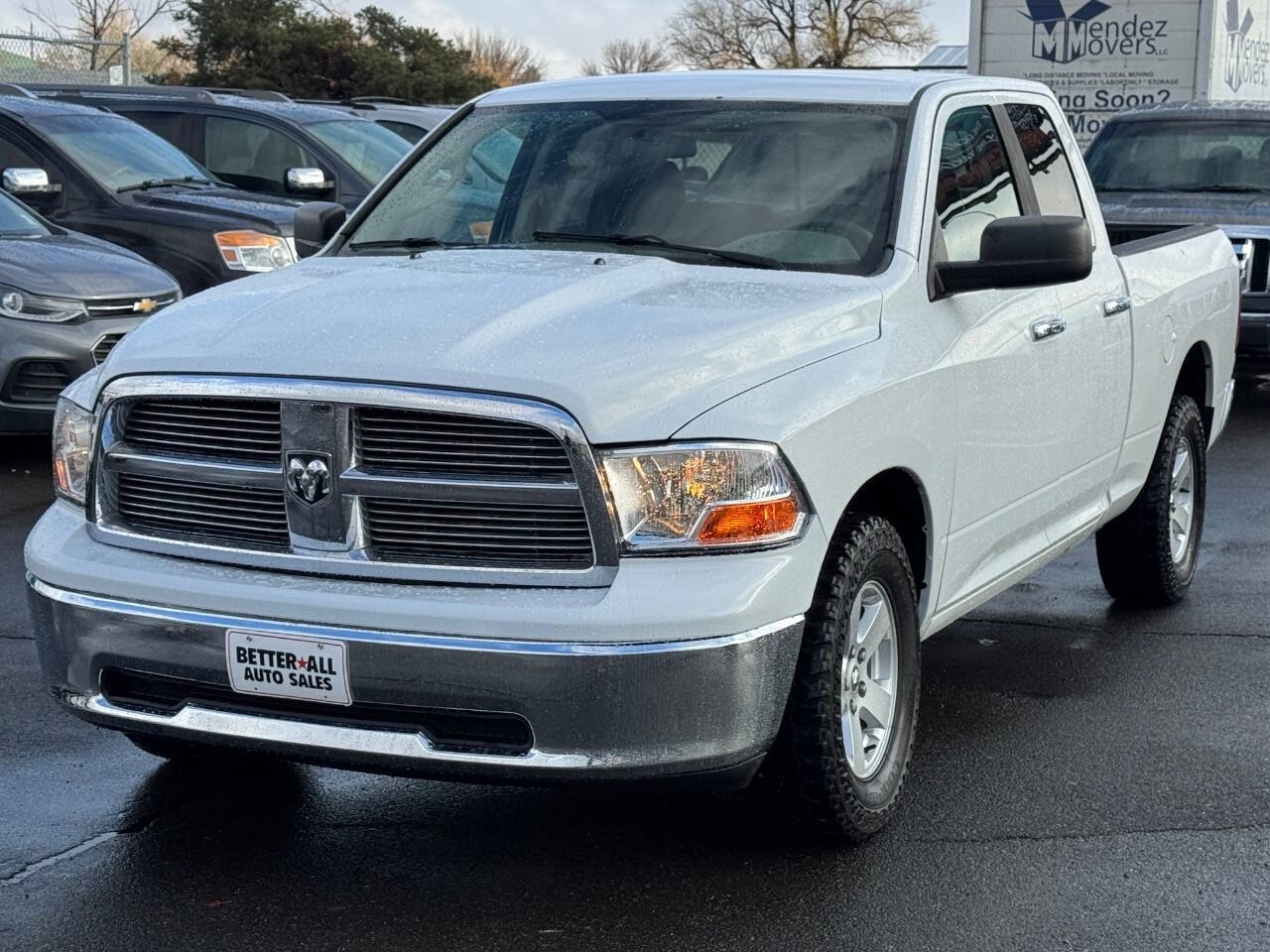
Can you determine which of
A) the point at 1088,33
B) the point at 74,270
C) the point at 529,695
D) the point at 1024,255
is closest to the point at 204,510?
the point at 529,695

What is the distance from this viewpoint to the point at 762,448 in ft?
12.6

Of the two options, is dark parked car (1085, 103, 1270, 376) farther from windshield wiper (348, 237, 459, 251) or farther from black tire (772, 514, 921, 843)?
black tire (772, 514, 921, 843)

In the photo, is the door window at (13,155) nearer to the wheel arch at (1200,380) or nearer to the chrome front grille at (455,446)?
the wheel arch at (1200,380)

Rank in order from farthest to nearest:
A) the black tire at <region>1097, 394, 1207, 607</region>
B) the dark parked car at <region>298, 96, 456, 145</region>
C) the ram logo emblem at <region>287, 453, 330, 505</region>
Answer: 1. the dark parked car at <region>298, 96, 456, 145</region>
2. the black tire at <region>1097, 394, 1207, 607</region>
3. the ram logo emblem at <region>287, 453, 330, 505</region>

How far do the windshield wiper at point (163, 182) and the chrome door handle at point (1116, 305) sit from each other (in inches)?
314

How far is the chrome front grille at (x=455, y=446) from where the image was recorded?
12.4 ft

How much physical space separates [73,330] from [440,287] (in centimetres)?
552

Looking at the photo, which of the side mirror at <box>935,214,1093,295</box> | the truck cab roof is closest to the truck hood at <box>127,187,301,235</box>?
the truck cab roof

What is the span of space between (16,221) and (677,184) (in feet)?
20.5

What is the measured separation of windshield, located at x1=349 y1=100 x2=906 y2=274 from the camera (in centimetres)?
493

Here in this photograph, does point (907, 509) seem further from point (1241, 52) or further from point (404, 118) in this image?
point (1241, 52)

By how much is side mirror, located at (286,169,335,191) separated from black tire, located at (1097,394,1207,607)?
7578mm

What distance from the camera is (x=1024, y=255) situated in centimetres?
474

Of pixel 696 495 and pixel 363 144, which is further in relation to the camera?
pixel 363 144
